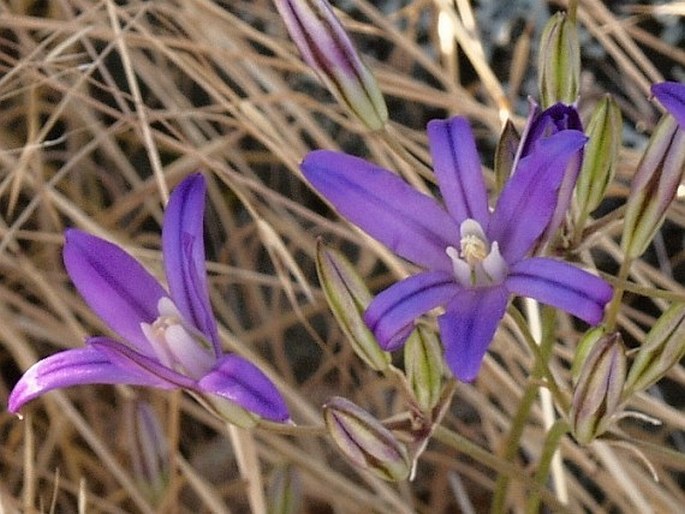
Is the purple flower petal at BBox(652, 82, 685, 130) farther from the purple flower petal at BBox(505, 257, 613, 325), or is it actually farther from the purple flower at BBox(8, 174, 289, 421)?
the purple flower at BBox(8, 174, 289, 421)

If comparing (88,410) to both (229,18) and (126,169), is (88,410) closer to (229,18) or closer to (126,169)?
(126,169)

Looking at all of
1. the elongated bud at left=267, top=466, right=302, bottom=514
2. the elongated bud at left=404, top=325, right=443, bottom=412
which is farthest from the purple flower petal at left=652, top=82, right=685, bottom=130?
the elongated bud at left=267, top=466, right=302, bottom=514

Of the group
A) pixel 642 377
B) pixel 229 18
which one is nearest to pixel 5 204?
pixel 229 18

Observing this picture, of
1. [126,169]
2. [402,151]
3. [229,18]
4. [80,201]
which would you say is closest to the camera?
[402,151]

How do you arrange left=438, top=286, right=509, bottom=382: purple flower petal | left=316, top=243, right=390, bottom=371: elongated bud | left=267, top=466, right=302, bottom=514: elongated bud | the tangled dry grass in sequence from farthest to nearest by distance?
the tangled dry grass < left=267, top=466, right=302, bottom=514: elongated bud < left=316, top=243, right=390, bottom=371: elongated bud < left=438, top=286, right=509, bottom=382: purple flower petal

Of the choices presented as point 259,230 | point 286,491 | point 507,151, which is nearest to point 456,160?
point 507,151

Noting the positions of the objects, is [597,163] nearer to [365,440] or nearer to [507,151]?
[507,151]

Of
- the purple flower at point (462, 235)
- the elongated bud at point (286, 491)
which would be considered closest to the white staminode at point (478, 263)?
the purple flower at point (462, 235)
